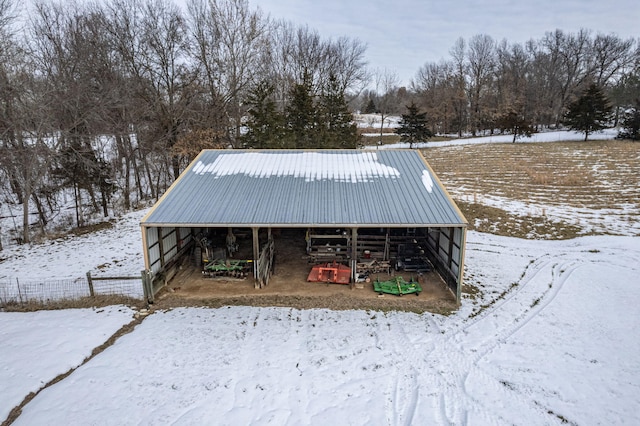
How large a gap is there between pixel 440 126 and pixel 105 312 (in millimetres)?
56821

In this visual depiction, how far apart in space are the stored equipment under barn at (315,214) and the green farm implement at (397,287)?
798 millimetres

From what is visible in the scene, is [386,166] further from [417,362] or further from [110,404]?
[110,404]

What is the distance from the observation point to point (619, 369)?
304 inches

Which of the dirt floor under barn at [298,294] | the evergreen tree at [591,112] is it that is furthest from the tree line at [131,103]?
the dirt floor under barn at [298,294]

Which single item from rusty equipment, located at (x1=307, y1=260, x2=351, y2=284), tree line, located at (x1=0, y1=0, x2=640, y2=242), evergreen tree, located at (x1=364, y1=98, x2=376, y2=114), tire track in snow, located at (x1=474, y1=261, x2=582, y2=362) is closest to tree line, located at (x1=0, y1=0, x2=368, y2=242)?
tree line, located at (x1=0, y1=0, x2=640, y2=242)

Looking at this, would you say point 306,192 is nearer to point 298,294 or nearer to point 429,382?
point 298,294

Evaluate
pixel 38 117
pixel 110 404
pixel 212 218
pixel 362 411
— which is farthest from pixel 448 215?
pixel 38 117

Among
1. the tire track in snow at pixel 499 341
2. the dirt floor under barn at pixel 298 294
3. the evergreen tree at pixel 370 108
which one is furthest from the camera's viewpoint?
the evergreen tree at pixel 370 108

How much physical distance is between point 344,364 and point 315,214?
4.48 metres

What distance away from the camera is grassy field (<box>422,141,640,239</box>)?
A: 17875mm

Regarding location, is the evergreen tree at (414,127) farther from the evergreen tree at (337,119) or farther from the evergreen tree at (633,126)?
the evergreen tree at (633,126)

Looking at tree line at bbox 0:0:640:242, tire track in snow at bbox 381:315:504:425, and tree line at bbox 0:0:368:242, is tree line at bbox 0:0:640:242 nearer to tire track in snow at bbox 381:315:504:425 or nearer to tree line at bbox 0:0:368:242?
tree line at bbox 0:0:368:242

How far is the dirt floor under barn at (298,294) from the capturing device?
34.3ft

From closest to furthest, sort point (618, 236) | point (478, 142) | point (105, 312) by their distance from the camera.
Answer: point (105, 312), point (618, 236), point (478, 142)
